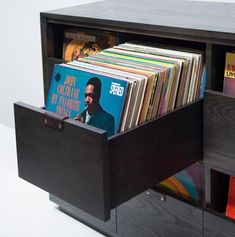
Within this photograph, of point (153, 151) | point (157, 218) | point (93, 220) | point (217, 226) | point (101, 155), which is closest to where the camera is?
point (101, 155)

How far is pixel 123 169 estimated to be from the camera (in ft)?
3.06

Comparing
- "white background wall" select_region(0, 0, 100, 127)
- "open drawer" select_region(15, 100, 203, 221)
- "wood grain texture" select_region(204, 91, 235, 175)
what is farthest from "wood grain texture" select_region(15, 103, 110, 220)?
"white background wall" select_region(0, 0, 100, 127)

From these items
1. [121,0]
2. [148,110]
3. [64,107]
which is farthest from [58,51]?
[148,110]

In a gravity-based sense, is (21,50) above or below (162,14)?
below

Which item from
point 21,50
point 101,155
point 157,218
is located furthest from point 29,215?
point 21,50

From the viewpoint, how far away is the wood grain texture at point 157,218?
1187mm

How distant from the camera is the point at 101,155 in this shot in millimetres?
883

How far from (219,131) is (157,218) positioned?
29cm

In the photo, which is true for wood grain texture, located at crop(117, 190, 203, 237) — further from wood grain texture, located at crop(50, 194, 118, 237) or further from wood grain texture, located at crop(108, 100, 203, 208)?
wood grain texture, located at crop(108, 100, 203, 208)

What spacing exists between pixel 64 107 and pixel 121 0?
1.85 ft

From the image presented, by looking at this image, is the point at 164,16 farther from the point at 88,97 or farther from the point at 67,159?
the point at 67,159

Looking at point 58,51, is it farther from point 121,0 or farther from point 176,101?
point 176,101

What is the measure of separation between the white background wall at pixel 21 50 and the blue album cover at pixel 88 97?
93 cm

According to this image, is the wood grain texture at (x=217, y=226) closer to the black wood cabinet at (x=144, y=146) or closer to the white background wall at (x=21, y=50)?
the black wood cabinet at (x=144, y=146)
